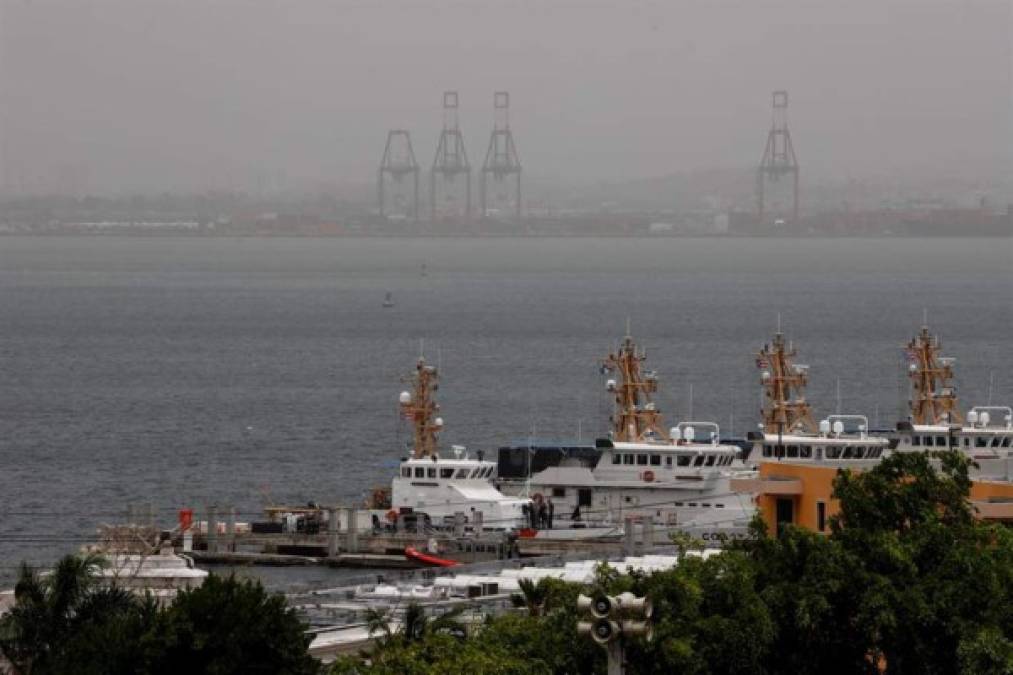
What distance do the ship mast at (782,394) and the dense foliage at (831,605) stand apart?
34409mm

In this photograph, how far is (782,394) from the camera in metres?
77.0

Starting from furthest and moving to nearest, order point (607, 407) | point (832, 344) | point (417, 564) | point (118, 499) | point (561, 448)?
1. point (832, 344)
2. point (607, 407)
3. point (118, 499)
4. point (561, 448)
5. point (417, 564)

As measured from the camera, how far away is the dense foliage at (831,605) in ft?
121

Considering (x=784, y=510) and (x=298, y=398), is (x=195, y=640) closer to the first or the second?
(x=784, y=510)

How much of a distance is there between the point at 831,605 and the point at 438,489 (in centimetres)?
3775

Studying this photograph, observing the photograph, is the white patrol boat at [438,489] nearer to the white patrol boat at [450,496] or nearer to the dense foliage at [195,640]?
the white patrol boat at [450,496]

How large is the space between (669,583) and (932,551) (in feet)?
13.1

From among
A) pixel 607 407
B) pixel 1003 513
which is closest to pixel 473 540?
pixel 1003 513

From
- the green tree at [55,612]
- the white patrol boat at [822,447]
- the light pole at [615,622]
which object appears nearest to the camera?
the light pole at [615,622]

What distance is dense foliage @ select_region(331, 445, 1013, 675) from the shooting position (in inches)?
1457

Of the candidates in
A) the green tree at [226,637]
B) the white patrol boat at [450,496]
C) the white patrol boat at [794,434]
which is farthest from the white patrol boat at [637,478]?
the green tree at [226,637]

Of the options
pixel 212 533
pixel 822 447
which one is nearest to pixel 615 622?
pixel 212 533

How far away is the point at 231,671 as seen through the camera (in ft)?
115

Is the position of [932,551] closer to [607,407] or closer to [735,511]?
[735,511]
